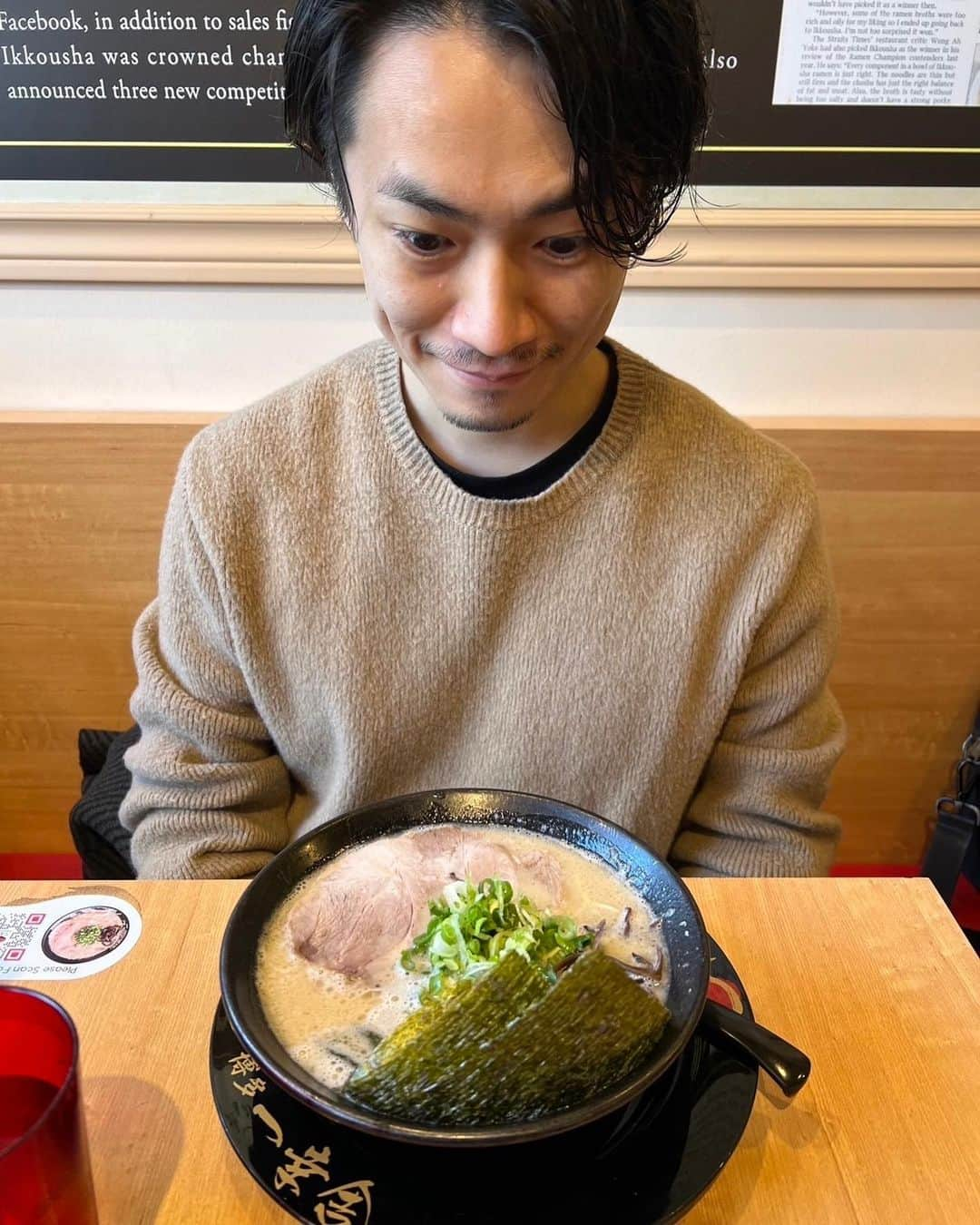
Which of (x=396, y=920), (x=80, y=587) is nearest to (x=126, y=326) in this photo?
(x=80, y=587)

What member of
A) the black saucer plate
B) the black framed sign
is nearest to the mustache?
the black saucer plate

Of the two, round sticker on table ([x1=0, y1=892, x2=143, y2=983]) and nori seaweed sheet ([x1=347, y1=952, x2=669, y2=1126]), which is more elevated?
nori seaweed sheet ([x1=347, y1=952, x2=669, y2=1126])

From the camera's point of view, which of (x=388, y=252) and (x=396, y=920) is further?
(x=388, y=252)

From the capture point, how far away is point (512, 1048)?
0.56 m

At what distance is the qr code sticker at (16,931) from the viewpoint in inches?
32.9

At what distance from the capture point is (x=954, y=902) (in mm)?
1807

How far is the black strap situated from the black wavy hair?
3.78 feet

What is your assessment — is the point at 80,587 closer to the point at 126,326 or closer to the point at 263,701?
the point at 126,326

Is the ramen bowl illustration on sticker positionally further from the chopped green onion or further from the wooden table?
the chopped green onion

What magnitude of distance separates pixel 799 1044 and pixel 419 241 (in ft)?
2.26

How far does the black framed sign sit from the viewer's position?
1.52 metres

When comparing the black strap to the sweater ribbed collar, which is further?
the black strap

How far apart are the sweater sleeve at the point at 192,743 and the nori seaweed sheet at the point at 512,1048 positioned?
0.58 metres

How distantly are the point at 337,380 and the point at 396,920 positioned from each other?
0.66 m
